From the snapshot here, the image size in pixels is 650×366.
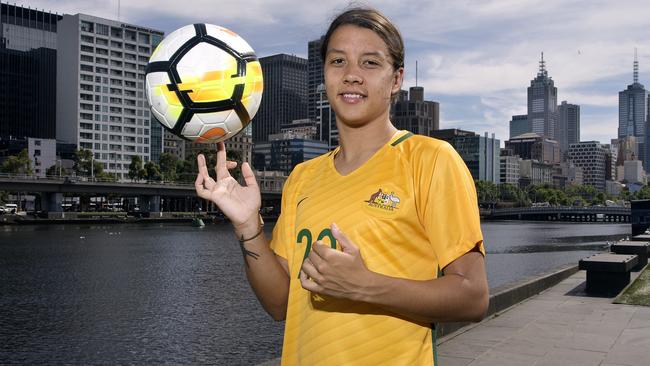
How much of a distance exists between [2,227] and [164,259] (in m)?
48.8

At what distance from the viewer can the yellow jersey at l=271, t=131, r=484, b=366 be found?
2.34m

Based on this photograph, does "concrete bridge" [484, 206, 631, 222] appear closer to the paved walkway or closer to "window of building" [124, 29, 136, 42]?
"window of building" [124, 29, 136, 42]

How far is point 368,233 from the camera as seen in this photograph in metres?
2.48

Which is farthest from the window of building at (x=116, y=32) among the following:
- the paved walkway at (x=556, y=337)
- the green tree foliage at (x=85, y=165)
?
the paved walkway at (x=556, y=337)

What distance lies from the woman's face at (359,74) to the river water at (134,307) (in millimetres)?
15109

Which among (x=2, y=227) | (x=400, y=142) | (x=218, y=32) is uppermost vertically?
(x=218, y=32)

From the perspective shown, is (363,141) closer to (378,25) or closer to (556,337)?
(378,25)

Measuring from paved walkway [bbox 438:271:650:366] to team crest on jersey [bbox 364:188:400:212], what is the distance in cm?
639

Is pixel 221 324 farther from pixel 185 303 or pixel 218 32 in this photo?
pixel 218 32

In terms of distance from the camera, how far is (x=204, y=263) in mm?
41625

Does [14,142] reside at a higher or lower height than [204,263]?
higher

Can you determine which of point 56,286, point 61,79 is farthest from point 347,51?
point 61,79

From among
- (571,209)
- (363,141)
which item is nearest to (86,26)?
(571,209)

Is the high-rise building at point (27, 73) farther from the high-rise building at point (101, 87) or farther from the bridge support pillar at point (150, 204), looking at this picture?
the bridge support pillar at point (150, 204)
